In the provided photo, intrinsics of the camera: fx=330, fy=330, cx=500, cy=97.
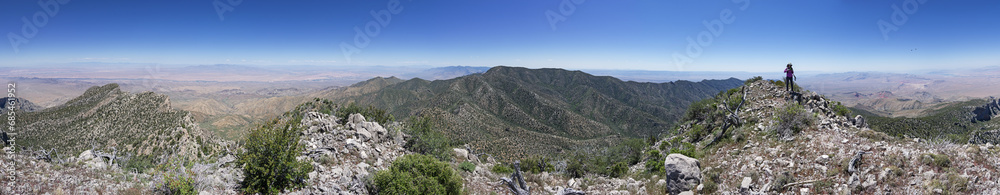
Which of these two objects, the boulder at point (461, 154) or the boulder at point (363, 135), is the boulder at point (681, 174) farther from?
the boulder at point (461, 154)

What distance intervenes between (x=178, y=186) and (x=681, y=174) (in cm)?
1574

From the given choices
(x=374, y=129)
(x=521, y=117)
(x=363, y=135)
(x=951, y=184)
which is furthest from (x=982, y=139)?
(x=521, y=117)

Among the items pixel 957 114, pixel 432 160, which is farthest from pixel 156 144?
pixel 957 114

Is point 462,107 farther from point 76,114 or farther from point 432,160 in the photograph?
point 432,160

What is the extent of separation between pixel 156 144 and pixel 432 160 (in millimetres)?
79986

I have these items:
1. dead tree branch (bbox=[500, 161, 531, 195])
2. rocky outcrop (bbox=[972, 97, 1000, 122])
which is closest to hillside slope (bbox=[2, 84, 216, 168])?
dead tree branch (bbox=[500, 161, 531, 195])

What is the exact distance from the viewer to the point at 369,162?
16.4 meters

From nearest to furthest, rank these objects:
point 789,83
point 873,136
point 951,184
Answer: point 951,184 < point 873,136 < point 789,83

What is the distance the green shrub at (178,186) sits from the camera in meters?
8.74

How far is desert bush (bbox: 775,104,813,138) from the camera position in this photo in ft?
46.6

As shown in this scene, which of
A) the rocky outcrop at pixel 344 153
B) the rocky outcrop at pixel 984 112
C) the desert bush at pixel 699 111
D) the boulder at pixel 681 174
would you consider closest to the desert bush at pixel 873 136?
the boulder at pixel 681 174

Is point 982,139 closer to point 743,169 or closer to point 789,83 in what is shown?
point 789,83

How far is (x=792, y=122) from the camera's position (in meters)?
14.4

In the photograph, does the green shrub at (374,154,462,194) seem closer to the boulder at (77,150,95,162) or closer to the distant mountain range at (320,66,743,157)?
the boulder at (77,150,95,162)
